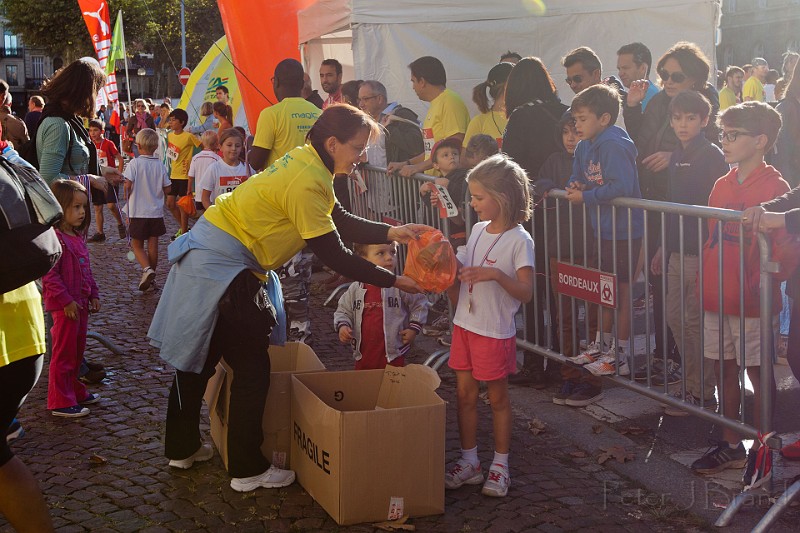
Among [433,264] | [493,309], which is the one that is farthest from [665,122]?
[433,264]

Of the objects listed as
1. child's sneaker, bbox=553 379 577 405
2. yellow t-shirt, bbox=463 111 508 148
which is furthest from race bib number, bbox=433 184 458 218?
yellow t-shirt, bbox=463 111 508 148

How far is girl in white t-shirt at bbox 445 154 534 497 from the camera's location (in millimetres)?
4707

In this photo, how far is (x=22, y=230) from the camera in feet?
11.4

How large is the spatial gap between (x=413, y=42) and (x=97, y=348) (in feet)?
15.3

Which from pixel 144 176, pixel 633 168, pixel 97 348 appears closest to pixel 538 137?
pixel 633 168

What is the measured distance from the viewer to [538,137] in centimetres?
675

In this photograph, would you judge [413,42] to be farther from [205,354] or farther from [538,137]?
[205,354]

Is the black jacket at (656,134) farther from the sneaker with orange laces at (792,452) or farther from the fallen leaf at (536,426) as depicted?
the sneaker with orange laces at (792,452)

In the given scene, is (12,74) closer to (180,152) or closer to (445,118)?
(180,152)

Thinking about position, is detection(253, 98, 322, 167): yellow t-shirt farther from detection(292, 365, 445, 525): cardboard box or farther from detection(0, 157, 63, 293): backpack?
detection(0, 157, 63, 293): backpack

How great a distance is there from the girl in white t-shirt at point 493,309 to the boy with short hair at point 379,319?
86 cm

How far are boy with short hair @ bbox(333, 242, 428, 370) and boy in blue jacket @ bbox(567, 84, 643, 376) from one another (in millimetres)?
994

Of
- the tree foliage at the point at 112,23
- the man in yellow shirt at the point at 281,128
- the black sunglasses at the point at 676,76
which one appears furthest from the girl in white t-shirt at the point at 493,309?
the tree foliage at the point at 112,23

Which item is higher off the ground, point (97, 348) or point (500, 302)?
point (500, 302)
